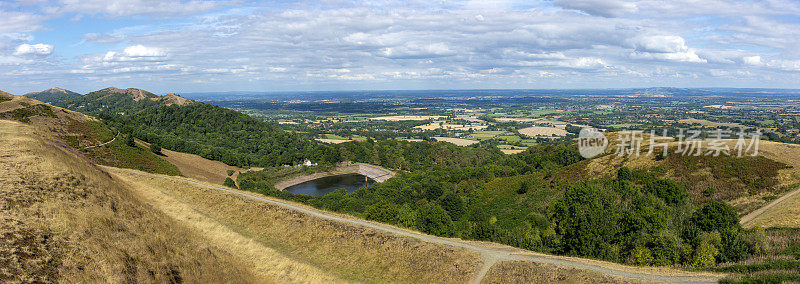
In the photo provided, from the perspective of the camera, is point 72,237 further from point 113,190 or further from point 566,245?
point 566,245

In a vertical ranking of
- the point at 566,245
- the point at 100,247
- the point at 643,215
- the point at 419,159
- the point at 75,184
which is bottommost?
the point at 419,159

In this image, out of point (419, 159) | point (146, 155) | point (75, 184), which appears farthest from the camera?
point (419, 159)

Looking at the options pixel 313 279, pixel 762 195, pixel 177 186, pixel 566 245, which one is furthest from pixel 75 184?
pixel 762 195

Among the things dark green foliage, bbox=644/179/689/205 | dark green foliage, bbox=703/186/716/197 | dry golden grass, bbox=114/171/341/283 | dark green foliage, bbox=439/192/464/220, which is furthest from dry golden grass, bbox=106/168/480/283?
dark green foliage, bbox=703/186/716/197

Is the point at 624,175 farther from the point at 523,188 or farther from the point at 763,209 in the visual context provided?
the point at 523,188

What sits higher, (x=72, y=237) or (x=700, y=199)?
(x=72, y=237)

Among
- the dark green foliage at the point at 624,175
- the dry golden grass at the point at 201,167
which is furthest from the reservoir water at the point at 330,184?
the dark green foliage at the point at 624,175

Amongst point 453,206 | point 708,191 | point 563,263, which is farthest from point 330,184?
point 563,263
